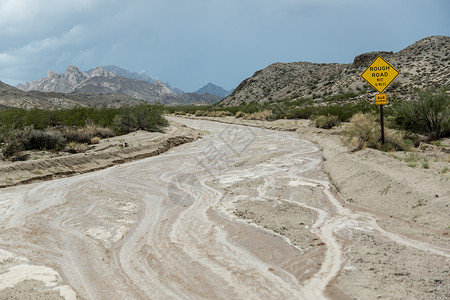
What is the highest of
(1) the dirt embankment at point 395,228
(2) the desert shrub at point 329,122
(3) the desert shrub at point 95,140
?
(2) the desert shrub at point 329,122

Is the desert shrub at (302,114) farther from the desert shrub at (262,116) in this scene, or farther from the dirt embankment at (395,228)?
the dirt embankment at (395,228)

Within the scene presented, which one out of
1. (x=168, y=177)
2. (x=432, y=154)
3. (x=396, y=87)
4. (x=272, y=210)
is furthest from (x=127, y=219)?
(x=396, y=87)

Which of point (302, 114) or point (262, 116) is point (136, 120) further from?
point (262, 116)

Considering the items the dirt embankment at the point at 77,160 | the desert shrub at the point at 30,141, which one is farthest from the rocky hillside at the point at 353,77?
the desert shrub at the point at 30,141

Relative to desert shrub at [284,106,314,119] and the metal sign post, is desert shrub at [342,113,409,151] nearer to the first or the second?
the metal sign post

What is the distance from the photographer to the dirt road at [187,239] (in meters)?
4.60

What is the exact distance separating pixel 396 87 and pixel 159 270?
4672 centimetres

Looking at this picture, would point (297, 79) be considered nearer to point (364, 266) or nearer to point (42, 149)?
point (42, 149)

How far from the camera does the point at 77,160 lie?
15203 mm

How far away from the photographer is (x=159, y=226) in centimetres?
718

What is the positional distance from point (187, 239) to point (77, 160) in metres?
10.5

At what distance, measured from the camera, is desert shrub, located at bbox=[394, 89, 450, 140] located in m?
15.1

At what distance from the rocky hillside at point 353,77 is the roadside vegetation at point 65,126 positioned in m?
20.8

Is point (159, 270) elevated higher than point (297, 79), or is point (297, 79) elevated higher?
point (297, 79)
